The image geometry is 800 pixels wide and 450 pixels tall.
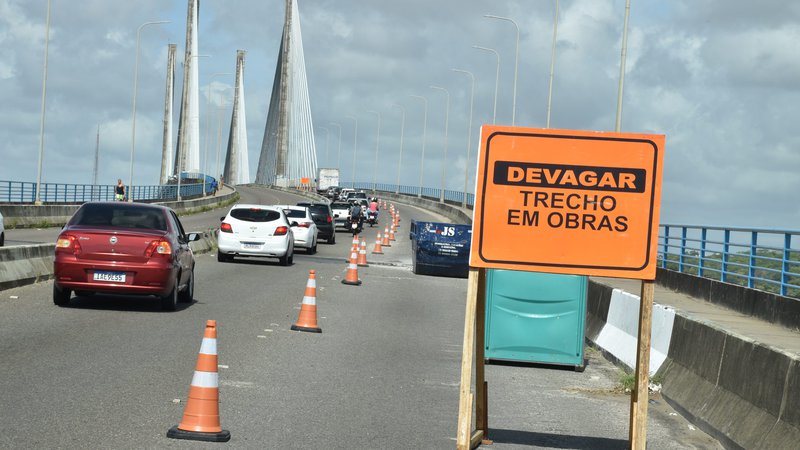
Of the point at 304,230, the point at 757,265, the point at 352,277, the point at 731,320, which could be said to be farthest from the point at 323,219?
the point at 731,320

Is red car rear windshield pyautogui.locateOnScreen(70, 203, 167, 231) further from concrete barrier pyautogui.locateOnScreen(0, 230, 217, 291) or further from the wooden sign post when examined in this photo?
the wooden sign post

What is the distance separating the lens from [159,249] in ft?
56.1

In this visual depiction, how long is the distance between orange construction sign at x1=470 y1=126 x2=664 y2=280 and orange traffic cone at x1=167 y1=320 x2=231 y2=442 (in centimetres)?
202

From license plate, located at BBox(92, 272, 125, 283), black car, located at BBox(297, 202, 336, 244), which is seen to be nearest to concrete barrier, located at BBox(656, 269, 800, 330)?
license plate, located at BBox(92, 272, 125, 283)

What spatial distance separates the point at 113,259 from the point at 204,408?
8.85m

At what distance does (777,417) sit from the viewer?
836 centimetres

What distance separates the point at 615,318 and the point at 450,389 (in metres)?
4.61

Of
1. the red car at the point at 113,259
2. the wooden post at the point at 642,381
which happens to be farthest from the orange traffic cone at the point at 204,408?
the red car at the point at 113,259

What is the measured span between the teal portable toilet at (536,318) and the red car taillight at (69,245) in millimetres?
5845

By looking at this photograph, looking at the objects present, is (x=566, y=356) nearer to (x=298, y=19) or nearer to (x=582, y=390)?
(x=582, y=390)

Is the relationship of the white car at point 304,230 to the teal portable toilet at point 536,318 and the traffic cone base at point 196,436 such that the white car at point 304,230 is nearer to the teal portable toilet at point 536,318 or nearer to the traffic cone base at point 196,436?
the teal portable toilet at point 536,318

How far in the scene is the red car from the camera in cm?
1678

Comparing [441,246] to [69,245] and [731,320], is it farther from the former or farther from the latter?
[69,245]

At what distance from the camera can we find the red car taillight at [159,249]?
1702cm
